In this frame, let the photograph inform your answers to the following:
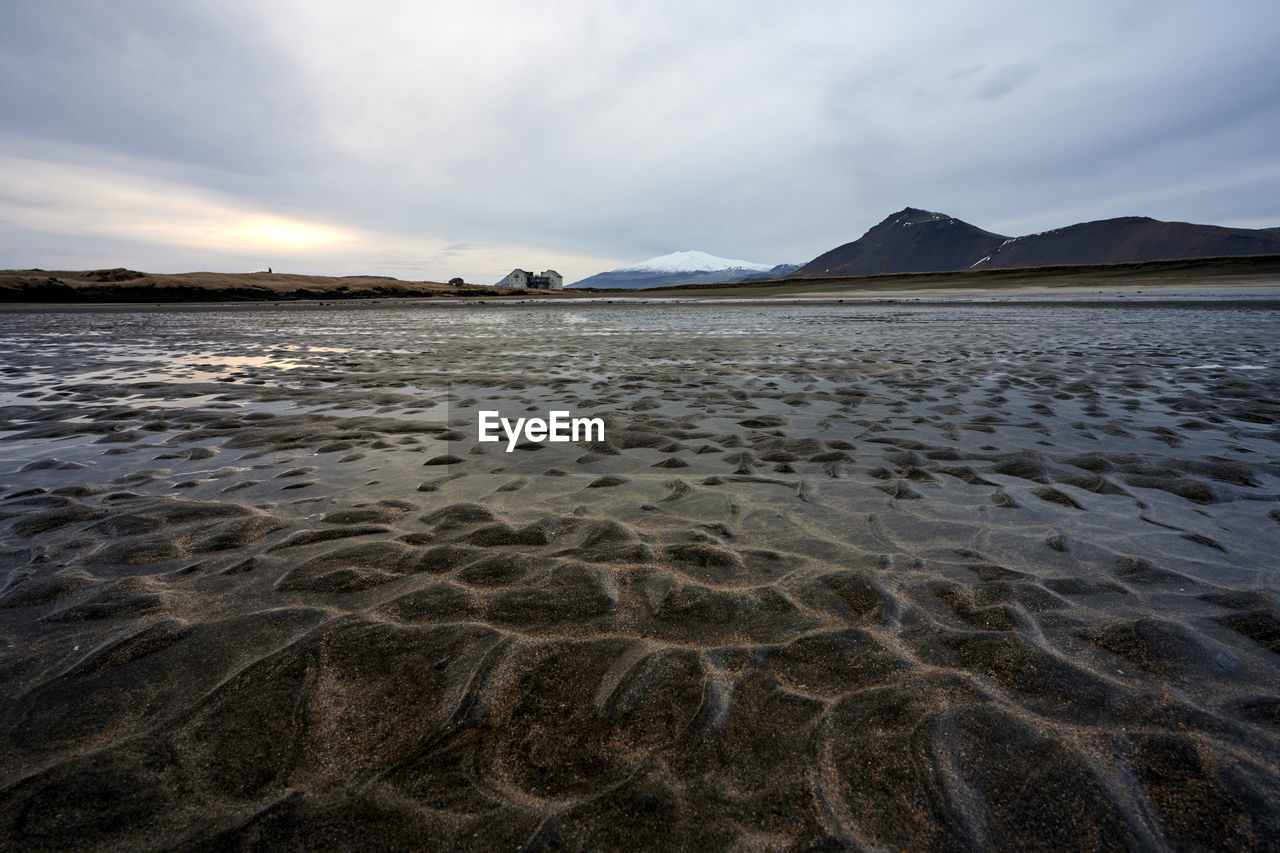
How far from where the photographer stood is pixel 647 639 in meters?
2.63

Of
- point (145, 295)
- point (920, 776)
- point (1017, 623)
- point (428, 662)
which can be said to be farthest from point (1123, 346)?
point (145, 295)

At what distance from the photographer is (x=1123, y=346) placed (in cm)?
1446

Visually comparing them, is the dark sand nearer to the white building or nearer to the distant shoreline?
the distant shoreline

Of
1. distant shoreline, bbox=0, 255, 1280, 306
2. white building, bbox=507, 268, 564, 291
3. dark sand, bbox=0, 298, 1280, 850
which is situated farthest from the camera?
white building, bbox=507, 268, 564, 291

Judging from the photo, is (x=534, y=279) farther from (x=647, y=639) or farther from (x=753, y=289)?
(x=647, y=639)

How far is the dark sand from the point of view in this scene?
175cm

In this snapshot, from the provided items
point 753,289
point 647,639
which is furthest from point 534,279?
point 647,639

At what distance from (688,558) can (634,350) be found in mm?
12533

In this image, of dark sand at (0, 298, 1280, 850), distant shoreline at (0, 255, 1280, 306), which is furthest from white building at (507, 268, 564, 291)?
dark sand at (0, 298, 1280, 850)

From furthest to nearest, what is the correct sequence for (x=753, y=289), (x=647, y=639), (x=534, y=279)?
(x=534, y=279) < (x=753, y=289) < (x=647, y=639)

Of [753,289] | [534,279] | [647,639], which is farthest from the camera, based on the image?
[534,279]

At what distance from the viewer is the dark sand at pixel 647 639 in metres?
1.75

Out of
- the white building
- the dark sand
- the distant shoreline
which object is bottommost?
the dark sand

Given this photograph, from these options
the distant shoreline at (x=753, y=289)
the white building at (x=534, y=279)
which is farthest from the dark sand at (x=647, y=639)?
the white building at (x=534, y=279)
